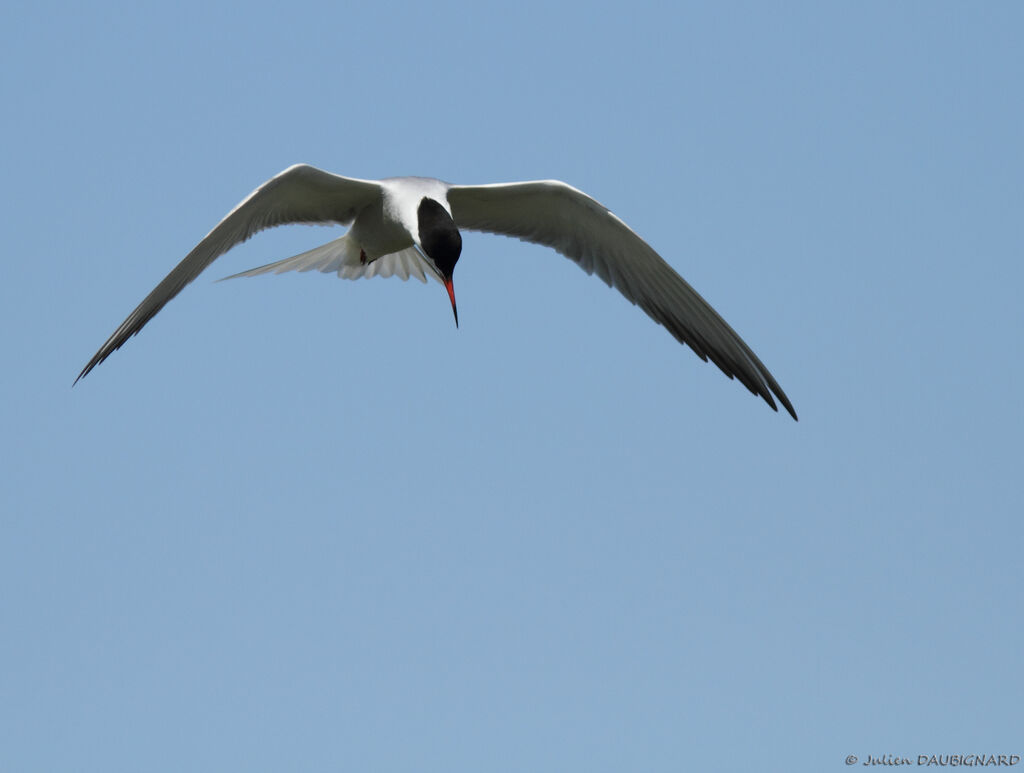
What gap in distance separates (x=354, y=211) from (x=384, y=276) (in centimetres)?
117

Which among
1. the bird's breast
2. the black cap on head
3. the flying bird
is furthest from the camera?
the bird's breast

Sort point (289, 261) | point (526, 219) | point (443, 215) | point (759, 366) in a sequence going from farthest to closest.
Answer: point (289, 261)
point (526, 219)
point (759, 366)
point (443, 215)

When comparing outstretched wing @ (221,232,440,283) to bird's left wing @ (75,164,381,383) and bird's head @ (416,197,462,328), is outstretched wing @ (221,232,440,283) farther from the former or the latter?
bird's head @ (416,197,462,328)

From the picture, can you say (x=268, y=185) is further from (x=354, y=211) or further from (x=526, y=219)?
(x=526, y=219)

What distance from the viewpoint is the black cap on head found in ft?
23.6

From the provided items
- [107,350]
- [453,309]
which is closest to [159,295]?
[107,350]

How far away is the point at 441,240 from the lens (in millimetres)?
7184

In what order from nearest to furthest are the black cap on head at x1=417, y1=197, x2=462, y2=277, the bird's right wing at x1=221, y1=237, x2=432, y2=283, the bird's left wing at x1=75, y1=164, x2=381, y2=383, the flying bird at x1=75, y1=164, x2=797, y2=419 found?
the bird's left wing at x1=75, y1=164, x2=381, y2=383 < the black cap on head at x1=417, y1=197, x2=462, y2=277 < the flying bird at x1=75, y1=164, x2=797, y2=419 < the bird's right wing at x1=221, y1=237, x2=432, y2=283

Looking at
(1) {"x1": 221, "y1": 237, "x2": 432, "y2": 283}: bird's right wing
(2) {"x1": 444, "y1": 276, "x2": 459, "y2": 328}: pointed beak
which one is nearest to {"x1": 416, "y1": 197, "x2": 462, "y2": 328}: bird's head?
(2) {"x1": 444, "y1": 276, "x2": 459, "y2": 328}: pointed beak

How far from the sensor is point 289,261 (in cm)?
909

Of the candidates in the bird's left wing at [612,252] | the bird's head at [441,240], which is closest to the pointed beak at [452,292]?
the bird's head at [441,240]

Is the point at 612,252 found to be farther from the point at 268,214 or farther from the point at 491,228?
the point at 268,214

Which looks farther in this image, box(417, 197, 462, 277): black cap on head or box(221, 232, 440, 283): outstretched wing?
box(221, 232, 440, 283): outstretched wing

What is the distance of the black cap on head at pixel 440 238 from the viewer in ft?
23.6
